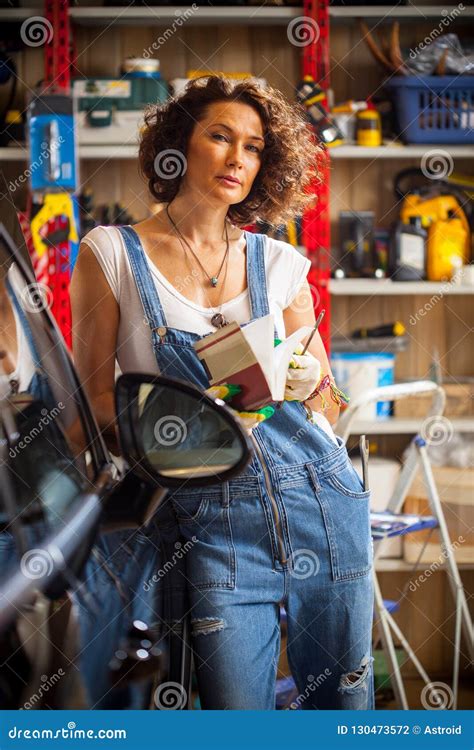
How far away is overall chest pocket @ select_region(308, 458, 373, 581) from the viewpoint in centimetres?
116

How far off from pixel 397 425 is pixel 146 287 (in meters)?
1.45

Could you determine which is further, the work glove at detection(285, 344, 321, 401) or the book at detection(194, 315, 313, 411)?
the work glove at detection(285, 344, 321, 401)

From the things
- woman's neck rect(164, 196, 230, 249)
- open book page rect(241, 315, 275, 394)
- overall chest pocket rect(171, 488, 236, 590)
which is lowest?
overall chest pocket rect(171, 488, 236, 590)

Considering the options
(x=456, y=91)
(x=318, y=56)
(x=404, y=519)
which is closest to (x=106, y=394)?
(x=404, y=519)

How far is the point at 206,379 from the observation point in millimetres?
1080

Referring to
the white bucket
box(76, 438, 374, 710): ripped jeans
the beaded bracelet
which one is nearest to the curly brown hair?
the beaded bracelet

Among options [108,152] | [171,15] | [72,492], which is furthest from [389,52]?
[72,492]

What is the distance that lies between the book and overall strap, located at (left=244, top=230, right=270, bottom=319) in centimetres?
15

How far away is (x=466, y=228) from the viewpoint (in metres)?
2.57

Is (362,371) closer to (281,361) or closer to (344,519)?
(344,519)

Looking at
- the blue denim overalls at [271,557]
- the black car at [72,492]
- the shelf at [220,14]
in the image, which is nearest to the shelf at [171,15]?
the shelf at [220,14]

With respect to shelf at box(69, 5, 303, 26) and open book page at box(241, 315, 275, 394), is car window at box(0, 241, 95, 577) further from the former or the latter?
shelf at box(69, 5, 303, 26)

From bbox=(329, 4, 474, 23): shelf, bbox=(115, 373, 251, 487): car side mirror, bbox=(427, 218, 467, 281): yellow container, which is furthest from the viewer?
bbox=(427, 218, 467, 281): yellow container

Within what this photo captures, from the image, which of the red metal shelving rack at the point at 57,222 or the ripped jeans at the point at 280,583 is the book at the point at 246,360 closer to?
the ripped jeans at the point at 280,583
